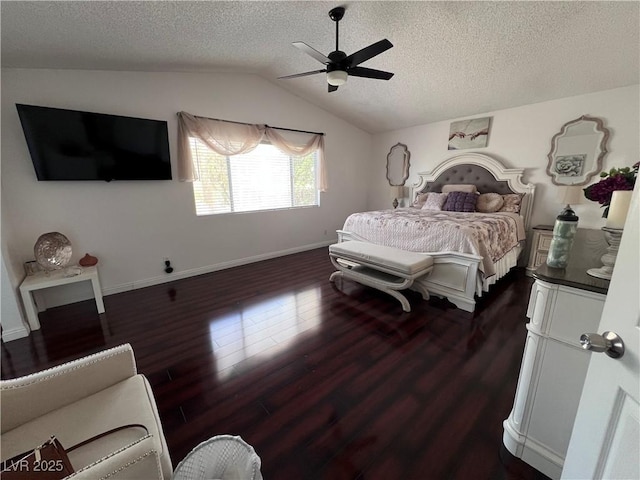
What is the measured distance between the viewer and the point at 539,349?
117 centimetres

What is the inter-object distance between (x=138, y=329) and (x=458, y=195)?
14.6 feet

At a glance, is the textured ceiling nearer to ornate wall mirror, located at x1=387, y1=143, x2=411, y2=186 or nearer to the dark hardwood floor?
ornate wall mirror, located at x1=387, y1=143, x2=411, y2=186

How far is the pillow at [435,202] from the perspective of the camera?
421cm

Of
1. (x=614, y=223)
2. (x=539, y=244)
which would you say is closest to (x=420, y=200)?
(x=539, y=244)

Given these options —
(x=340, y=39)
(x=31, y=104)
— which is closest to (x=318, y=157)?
(x=340, y=39)

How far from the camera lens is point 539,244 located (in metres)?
3.52

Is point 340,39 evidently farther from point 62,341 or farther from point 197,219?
point 62,341

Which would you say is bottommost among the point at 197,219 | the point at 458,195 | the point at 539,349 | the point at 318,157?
the point at 539,349

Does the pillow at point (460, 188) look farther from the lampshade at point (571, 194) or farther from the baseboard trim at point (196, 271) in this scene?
the baseboard trim at point (196, 271)

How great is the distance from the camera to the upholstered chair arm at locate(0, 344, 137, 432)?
97 cm

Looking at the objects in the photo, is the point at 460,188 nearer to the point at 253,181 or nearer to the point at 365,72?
the point at 365,72

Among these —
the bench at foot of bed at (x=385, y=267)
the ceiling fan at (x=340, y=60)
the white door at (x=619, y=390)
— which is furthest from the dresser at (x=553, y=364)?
the ceiling fan at (x=340, y=60)

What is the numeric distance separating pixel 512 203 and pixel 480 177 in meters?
0.67

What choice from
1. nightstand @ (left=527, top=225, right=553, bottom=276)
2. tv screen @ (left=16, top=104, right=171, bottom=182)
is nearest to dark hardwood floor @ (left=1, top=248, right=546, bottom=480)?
nightstand @ (left=527, top=225, right=553, bottom=276)
